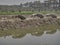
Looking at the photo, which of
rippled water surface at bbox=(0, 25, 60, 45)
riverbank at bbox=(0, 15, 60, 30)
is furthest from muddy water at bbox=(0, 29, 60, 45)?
riverbank at bbox=(0, 15, 60, 30)

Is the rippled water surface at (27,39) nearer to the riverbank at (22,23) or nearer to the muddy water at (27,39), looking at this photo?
the muddy water at (27,39)

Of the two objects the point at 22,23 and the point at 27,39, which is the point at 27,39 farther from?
the point at 22,23

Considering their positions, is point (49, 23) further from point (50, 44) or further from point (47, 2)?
point (47, 2)

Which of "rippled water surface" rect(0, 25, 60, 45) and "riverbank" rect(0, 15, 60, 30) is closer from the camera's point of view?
"rippled water surface" rect(0, 25, 60, 45)

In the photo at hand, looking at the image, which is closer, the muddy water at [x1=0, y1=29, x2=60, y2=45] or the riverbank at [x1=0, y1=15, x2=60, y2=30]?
the muddy water at [x1=0, y1=29, x2=60, y2=45]

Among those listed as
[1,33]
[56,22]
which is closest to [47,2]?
[56,22]

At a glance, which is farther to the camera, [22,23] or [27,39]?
[22,23]

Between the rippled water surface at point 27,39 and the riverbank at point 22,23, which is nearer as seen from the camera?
the rippled water surface at point 27,39

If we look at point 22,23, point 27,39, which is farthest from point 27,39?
point 22,23

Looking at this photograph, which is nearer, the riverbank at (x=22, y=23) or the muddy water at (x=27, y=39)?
the muddy water at (x=27, y=39)

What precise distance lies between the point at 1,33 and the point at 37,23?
686 cm

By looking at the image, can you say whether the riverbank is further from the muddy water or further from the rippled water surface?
the muddy water

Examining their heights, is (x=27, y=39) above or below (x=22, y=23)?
above

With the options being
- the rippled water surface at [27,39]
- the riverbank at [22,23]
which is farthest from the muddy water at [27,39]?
the riverbank at [22,23]
